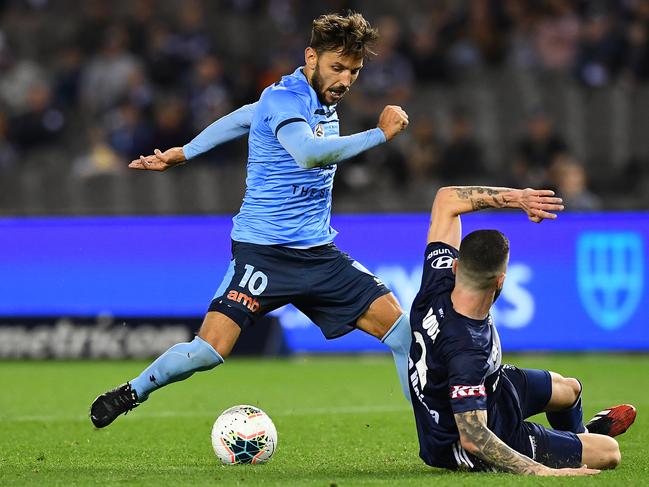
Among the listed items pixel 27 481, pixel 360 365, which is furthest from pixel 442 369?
pixel 360 365

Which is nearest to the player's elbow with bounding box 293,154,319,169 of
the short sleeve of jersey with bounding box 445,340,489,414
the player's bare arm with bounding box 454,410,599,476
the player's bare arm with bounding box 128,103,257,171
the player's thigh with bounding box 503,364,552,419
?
the player's bare arm with bounding box 128,103,257,171

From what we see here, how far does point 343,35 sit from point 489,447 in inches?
89.8

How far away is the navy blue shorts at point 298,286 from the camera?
21.8 ft

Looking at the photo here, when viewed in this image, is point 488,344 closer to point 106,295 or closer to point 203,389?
point 203,389

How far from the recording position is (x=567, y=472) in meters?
5.60

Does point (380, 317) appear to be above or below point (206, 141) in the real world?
below

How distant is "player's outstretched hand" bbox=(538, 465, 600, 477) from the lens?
18.2 feet

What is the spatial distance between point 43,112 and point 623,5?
→ 25.2 ft

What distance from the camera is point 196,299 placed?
12656mm

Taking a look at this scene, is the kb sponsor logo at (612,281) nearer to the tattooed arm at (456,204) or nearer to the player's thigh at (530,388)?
the player's thigh at (530,388)

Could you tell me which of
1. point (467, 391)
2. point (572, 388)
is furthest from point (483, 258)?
point (572, 388)

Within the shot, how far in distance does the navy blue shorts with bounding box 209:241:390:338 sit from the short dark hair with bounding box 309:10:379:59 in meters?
1.09

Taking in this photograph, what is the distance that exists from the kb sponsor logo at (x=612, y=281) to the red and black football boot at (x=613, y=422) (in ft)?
19.1

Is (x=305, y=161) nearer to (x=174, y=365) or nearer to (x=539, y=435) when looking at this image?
(x=174, y=365)
